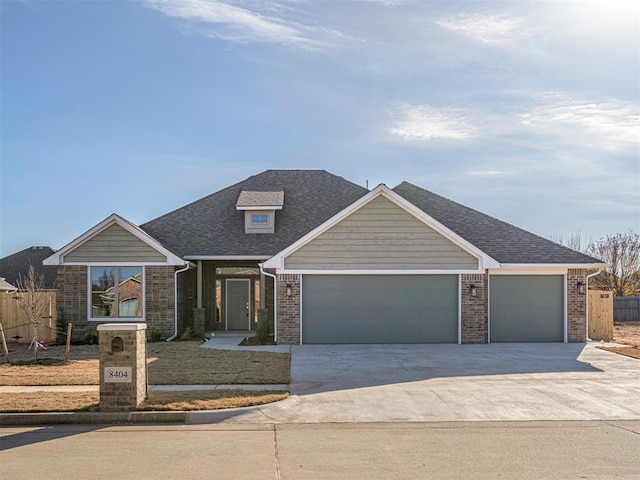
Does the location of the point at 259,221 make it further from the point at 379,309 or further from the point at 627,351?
the point at 627,351

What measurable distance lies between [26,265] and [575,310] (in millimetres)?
32131

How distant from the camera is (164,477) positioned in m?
7.22

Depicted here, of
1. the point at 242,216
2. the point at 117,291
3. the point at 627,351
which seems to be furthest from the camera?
the point at 242,216

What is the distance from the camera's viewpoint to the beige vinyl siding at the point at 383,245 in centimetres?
2062

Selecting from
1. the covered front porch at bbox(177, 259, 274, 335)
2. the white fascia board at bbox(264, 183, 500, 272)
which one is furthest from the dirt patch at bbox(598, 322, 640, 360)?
the covered front porch at bbox(177, 259, 274, 335)

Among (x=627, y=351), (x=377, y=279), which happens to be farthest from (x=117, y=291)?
(x=627, y=351)

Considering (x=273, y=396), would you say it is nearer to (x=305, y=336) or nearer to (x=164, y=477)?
(x=164, y=477)

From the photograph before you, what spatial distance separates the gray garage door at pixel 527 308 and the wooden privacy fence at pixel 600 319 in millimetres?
2034

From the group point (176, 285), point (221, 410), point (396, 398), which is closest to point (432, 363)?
point (396, 398)

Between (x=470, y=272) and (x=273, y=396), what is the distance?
1089cm

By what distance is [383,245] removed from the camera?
20.7m

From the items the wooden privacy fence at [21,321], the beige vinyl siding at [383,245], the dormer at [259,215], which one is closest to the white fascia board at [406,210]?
the beige vinyl siding at [383,245]

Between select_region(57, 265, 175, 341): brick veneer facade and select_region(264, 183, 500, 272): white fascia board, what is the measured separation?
4103 millimetres

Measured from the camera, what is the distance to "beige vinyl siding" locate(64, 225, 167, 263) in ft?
72.8
